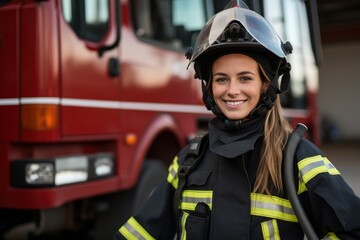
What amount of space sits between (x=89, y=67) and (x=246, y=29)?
165 centimetres

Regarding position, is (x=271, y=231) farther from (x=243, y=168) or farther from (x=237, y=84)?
(x=237, y=84)

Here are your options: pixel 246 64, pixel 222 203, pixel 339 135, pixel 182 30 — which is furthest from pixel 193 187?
pixel 339 135

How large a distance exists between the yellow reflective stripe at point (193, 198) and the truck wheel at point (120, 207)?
5.72 feet

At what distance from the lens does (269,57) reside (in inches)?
68.5

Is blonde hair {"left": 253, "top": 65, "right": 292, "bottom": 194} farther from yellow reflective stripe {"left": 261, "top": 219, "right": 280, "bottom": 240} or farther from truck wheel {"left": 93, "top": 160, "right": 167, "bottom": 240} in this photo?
truck wheel {"left": 93, "top": 160, "right": 167, "bottom": 240}

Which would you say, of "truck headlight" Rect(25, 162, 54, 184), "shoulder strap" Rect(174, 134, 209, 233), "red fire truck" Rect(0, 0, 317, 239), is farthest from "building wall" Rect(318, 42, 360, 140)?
"shoulder strap" Rect(174, 134, 209, 233)

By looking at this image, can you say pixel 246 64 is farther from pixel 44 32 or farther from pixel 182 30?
pixel 182 30

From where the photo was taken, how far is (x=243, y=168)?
5.33ft

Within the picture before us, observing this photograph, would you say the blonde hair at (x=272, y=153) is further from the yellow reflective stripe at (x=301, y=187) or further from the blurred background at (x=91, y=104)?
the blurred background at (x=91, y=104)

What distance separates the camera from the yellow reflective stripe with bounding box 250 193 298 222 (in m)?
1.57

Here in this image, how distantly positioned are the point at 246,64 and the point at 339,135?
53.4 ft

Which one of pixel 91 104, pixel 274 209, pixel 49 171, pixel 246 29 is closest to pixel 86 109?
pixel 91 104

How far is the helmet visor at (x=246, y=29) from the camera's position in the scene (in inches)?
66.3

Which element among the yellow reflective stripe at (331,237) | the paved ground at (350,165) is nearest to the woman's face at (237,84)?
the yellow reflective stripe at (331,237)
